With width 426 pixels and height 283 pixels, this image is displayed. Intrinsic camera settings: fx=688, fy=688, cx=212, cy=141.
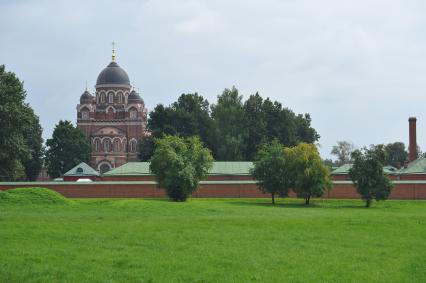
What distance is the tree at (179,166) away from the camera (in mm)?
47781

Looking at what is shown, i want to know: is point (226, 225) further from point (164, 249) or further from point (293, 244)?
point (164, 249)

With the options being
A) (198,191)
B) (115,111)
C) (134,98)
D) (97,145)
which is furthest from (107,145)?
(198,191)

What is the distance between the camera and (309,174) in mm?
47562

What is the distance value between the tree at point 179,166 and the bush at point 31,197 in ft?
40.4

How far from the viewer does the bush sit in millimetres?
35031

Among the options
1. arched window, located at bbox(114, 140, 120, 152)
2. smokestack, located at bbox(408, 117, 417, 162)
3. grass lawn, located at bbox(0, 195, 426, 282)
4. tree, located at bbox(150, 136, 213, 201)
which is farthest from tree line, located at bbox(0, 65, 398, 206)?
A: grass lawn, located at bbox(0, 195, 426, 282)

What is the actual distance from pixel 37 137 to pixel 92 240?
72.8 metres

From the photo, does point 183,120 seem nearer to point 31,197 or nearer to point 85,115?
point 85,115

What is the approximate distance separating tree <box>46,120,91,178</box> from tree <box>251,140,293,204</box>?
4376cm

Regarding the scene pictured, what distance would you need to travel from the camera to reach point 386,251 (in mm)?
19234

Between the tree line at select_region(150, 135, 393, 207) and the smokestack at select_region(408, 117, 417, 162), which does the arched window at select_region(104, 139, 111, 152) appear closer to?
the smokestack at select_region(408, 117, 417, 162)

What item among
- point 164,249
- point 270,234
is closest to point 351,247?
point 270,234

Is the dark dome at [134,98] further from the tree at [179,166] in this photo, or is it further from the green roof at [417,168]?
the tree at [179,166]

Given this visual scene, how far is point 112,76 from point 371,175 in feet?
190
